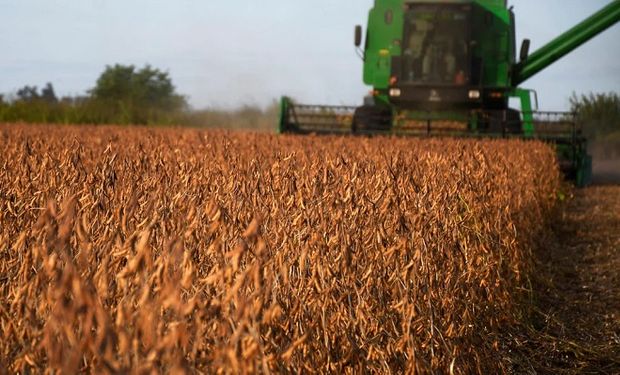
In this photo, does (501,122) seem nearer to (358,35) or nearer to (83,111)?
(358,35)

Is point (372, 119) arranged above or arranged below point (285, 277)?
above

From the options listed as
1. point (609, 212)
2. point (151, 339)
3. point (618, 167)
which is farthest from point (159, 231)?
point (618, 167)

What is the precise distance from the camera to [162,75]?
58000 mm

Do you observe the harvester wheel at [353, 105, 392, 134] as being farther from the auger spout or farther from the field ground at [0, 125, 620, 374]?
the field ground at [0, 125, 620, 374]

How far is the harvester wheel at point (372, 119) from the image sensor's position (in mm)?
15289

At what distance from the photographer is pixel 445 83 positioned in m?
15.0

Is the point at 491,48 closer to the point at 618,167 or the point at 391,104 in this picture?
the point at 391,104

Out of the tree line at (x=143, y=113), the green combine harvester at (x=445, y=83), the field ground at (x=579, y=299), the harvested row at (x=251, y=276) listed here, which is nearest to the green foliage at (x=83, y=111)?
the tree line at (x=143, y=113)

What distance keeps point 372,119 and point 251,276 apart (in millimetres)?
13163

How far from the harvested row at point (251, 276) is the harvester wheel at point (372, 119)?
30.2ft

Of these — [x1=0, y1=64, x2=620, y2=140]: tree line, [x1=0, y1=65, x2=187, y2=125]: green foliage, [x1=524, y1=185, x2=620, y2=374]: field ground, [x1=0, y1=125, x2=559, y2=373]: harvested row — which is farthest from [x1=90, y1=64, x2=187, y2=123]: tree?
[x1=0, y1=125, x2=559, y2=373]: harvested row

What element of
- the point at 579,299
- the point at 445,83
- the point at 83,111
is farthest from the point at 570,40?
the point at 83,111

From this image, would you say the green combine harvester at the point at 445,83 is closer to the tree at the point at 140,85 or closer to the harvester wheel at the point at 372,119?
the harvester wheel at the point at 372,119

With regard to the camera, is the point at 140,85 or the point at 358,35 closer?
the point at 358,35
